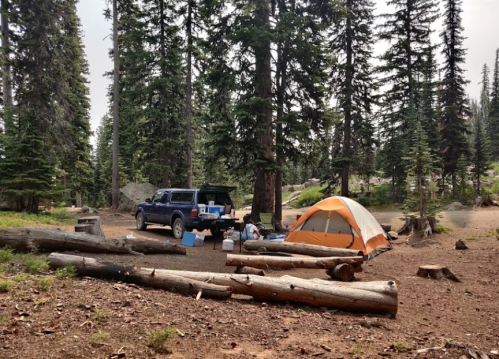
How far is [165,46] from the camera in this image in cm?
2228

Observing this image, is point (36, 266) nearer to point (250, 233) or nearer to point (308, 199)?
point (250, 233)

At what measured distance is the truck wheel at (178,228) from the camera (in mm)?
12242

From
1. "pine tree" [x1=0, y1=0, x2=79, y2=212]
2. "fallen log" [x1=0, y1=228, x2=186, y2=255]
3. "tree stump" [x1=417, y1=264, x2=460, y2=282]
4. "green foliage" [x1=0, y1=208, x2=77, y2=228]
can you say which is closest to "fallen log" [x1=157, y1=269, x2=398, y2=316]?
"tree stump" [x1=417, y1=264, x2=460, y2=282]

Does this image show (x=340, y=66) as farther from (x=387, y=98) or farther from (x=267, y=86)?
(x=267, y=86)

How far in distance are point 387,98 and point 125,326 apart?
88.2 feet

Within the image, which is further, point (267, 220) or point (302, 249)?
point (267, 220)

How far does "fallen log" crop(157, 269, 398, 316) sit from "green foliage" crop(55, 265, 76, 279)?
1671 mm

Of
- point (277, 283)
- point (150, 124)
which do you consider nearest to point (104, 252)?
point (277, 283)

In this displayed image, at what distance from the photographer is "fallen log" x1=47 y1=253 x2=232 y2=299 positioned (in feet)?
16.8

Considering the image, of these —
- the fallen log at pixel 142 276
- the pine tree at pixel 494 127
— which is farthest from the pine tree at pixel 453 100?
the fallen log at pixel 142 276

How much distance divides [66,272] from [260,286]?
3.31 meters

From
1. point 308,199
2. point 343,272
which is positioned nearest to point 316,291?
point 343,272

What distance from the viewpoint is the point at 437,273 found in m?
7.20

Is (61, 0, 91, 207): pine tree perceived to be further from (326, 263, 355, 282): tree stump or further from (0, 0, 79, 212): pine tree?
(326, 263, 355, 282): tree stump
